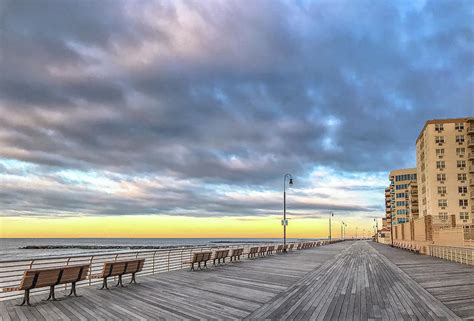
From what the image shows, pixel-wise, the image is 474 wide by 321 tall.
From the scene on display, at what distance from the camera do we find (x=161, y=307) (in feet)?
33.4

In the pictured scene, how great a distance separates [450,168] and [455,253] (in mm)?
46099

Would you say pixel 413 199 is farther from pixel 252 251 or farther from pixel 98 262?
pixel 98 262

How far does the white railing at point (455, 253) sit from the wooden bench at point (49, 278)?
2199cm

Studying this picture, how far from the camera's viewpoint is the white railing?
23.4 meters

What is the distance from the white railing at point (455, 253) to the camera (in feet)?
76.8

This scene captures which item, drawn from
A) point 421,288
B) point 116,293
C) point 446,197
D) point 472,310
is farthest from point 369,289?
point 446,197

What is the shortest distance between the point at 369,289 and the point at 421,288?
206 centimetres

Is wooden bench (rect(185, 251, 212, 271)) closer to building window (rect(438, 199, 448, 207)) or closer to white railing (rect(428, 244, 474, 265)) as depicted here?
white railing (rect(428, 244, 474, 265))

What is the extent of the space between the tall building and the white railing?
3423cm

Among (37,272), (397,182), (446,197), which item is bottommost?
(37,272)

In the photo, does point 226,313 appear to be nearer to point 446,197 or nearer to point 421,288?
point 421,288

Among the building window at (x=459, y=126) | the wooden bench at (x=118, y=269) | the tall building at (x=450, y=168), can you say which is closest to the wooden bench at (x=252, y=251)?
the wooden bench at (x=118, y=269)

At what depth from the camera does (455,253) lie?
26.5 m

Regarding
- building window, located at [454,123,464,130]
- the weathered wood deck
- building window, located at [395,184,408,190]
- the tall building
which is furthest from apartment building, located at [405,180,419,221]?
the weathered wood deck
